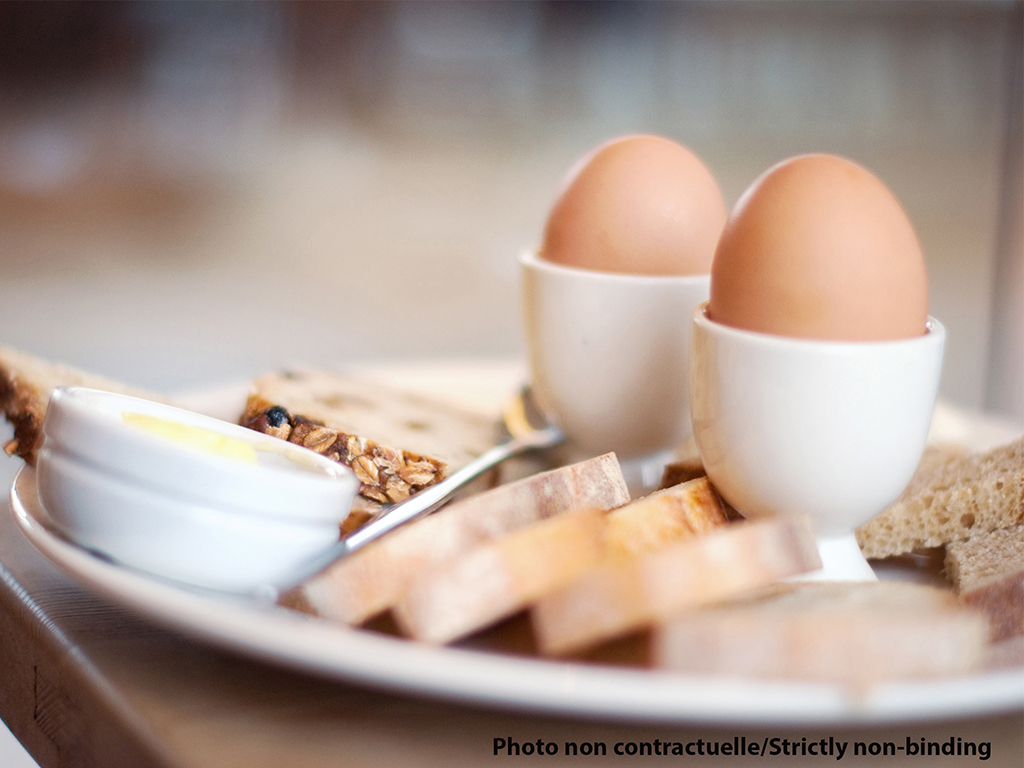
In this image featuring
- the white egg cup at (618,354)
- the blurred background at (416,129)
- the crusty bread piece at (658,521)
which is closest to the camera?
the crusty bread piece at (658,521)

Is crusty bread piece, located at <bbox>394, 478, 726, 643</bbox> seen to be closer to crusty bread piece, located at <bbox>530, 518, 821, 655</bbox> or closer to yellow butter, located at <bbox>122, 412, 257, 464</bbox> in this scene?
crusty bread piece, located at <bbox>530, 518, 821, 655</bbox>

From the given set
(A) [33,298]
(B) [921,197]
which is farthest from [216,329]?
(B) [921,197]

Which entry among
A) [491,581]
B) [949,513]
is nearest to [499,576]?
[491,581]

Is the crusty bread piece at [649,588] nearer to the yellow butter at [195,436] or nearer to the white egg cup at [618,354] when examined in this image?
the yellow butter at [195,436]

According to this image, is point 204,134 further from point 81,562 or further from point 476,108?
point 81,562

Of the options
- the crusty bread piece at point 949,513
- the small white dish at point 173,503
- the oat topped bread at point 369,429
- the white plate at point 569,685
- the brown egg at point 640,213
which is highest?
the brown egg at point 640,213

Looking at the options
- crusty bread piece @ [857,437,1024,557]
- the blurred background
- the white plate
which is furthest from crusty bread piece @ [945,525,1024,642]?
the blurred background

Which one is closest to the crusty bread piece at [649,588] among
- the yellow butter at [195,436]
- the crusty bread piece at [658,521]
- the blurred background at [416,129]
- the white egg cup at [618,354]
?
the crusty bread piece at [658,521]

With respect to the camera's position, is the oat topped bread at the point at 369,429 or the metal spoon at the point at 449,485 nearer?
the metal spoon at the point at 449,485
